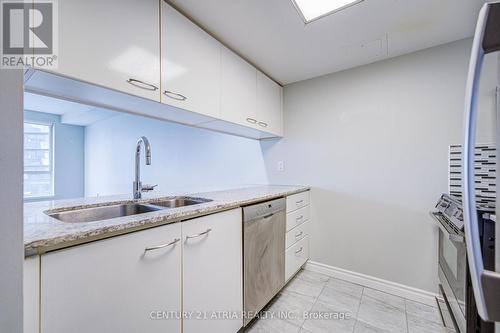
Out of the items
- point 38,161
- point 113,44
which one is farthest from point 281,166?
point 38,161

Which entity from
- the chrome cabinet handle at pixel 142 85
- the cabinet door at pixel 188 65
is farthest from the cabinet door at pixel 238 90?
the chrome cabinet handle at pixel 142 85

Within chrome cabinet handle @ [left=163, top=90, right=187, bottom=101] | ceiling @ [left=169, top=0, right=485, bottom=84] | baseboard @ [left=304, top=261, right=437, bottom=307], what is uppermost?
ceiling @ [left=169, top=0, right=485, bottom=84]

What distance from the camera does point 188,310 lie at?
1035mm

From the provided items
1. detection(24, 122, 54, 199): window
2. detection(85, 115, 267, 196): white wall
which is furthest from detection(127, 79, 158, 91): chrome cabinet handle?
detection(24, 122, 54, 199): window

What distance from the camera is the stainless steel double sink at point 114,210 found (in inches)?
44.8

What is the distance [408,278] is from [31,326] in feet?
7.78

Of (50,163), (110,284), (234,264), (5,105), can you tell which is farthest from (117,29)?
(50,163)

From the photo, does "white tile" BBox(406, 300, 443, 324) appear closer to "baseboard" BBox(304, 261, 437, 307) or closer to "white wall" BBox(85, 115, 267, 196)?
"baseboard" BBox(304, 261, 437, 307)

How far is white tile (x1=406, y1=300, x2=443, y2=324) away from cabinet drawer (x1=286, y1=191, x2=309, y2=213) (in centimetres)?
114

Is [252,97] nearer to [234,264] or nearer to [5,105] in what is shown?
[234,264]

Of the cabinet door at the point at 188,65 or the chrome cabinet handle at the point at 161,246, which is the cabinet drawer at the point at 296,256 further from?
the cabinet door at the point at 188,65

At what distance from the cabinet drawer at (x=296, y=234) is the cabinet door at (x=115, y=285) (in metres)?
1.14

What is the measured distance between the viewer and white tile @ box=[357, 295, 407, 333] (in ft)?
4.78

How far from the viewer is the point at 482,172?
1.37 metres
